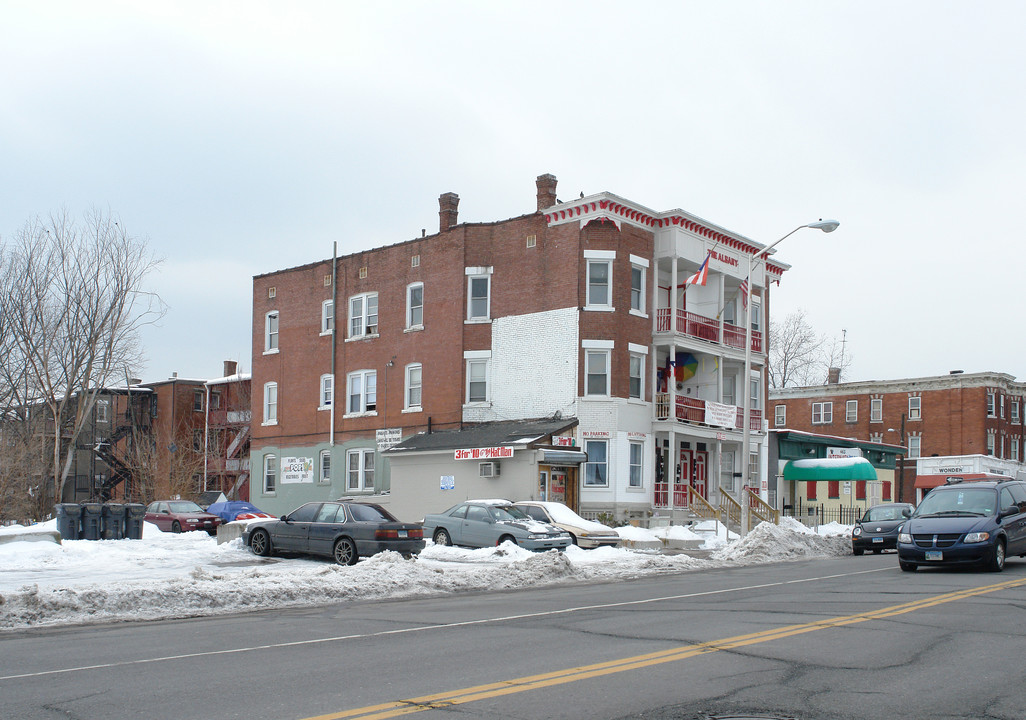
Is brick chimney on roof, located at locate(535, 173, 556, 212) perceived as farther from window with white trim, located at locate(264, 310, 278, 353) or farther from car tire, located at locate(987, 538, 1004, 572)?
car tire, located at locate(987, 538, 1004, 572)

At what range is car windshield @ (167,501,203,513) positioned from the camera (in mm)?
38531

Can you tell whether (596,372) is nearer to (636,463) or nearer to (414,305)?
(636,463)

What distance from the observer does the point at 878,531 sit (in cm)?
2752

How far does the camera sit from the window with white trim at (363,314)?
139 feet

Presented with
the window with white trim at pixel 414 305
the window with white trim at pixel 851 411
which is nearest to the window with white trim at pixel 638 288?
the window with white trim at pixel 414 305

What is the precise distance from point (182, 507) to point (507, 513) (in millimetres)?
18667

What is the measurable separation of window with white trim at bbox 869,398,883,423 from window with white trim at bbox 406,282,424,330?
44.2 metres

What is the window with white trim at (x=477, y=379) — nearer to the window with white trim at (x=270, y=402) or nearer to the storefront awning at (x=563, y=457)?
the storefront awning at (x=563, y=457)

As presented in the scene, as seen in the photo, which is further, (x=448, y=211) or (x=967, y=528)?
(x=448, y=211)

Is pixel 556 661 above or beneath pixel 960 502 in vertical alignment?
beneath

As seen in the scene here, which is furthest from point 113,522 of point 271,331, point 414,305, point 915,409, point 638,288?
point 915,409

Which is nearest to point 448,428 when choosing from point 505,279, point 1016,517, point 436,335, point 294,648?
point 436,335

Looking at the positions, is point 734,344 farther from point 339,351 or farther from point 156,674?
point 156,674

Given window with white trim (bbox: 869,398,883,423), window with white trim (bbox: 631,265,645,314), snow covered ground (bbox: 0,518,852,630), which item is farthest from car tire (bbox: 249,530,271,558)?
window with white trim (bbox: 869,398,883,423)
